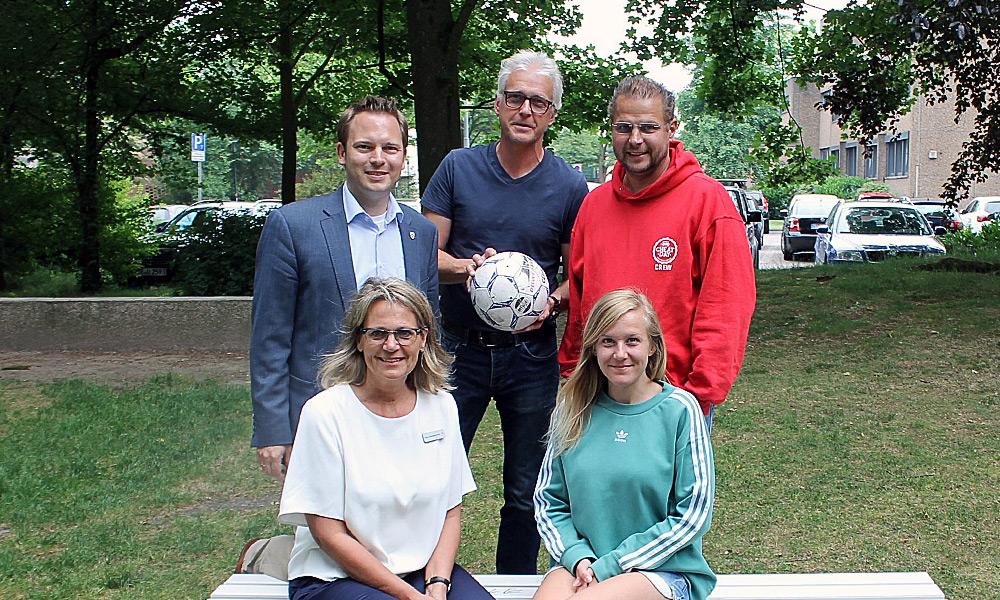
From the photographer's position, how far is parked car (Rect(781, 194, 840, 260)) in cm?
2742

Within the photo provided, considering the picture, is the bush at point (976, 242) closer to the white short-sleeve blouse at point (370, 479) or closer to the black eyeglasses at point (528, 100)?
the black eyeglasses at point (528, 100)

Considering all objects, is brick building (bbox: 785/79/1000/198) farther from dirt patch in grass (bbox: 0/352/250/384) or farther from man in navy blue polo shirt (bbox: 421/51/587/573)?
man in navy blue polo shirt (bbox: 421/51/587/573)

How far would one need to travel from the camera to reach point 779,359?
36.1 ft

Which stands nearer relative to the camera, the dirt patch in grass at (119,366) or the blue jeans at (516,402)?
the blue jeans at (516,402)

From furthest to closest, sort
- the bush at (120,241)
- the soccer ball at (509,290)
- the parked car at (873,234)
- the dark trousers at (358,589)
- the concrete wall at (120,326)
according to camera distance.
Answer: the parked car at (873,234)
the bush at (120,241)
the concrete wall at (120,326)
the soccer ball at (509,290)
the dark trousers at (358,589)

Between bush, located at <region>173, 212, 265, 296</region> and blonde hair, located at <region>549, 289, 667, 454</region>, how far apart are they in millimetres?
11489

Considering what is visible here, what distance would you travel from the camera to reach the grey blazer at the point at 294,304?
363 cm

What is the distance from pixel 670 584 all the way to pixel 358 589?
0.98 meters

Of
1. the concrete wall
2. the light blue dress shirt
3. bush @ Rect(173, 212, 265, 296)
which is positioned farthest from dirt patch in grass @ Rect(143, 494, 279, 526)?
bush @ Rect(173, 212, 265, 296)

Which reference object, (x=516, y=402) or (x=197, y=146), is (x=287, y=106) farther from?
(x=516, y=402)

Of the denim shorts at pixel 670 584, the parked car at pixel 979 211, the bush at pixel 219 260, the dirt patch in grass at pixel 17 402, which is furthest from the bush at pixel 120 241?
the parked car at pixel 979 211

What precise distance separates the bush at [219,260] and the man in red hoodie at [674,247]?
1141cm

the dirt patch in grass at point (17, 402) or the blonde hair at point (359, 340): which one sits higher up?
the blonde hair at point (359, 340)

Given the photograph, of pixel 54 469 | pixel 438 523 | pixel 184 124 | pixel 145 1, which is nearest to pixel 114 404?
pixel 54 469
